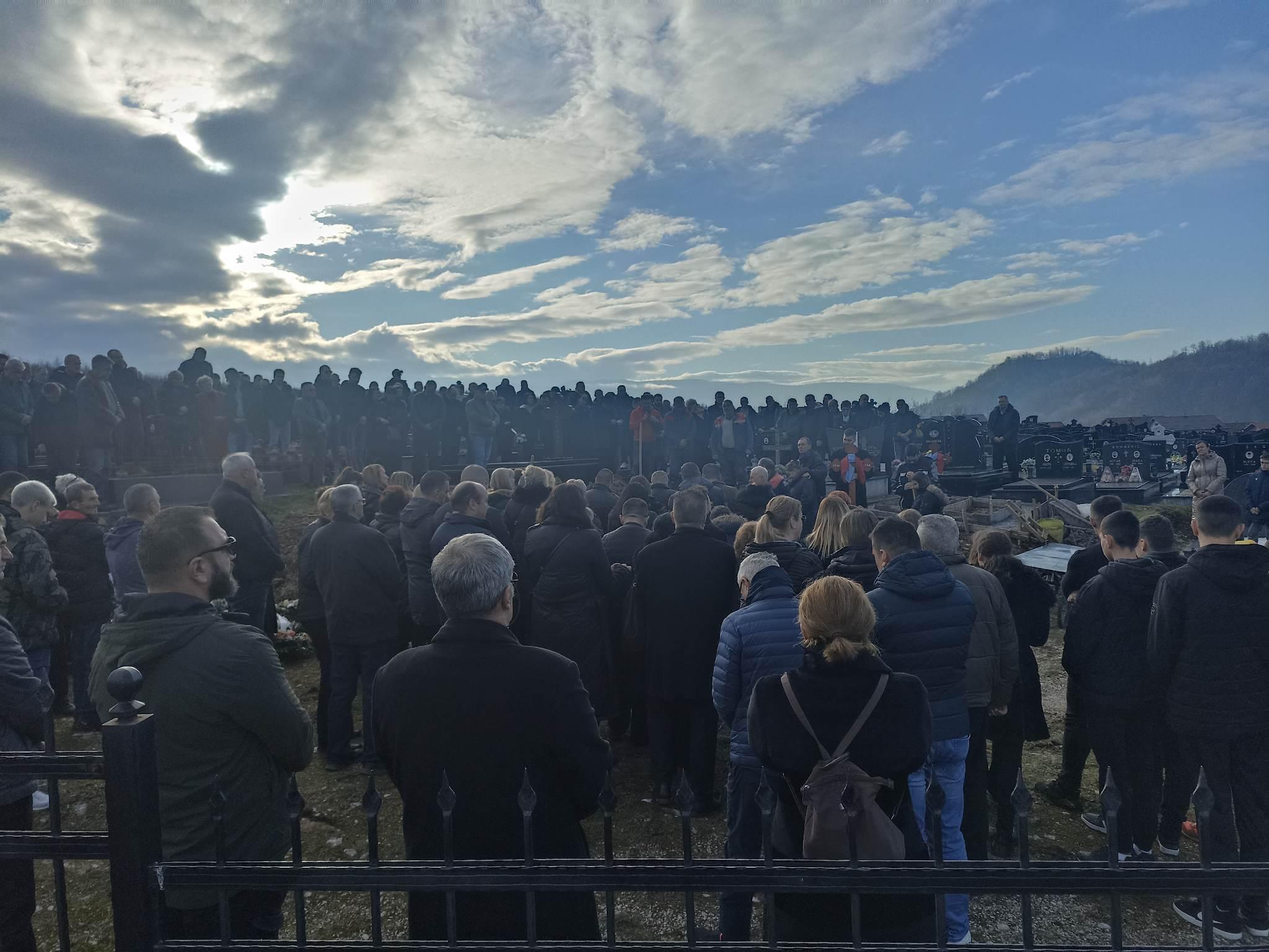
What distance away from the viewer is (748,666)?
3504 mm

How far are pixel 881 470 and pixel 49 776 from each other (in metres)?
20.0

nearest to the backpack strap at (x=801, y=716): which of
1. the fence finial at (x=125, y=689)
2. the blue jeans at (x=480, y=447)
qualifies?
the fence finial at (x=125, y=689)

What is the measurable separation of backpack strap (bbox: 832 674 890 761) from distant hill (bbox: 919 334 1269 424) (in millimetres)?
79330

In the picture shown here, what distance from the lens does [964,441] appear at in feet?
64.7

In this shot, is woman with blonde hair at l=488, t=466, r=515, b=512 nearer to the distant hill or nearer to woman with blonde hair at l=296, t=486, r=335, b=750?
woman with blonde hair at l=296, t=486, r=335, b=750

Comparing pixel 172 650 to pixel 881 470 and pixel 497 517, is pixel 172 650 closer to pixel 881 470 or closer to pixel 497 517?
pixel 497 517

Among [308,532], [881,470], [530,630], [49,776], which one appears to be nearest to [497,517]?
[530,630]

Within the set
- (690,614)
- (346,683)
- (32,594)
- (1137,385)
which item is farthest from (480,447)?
(1137,385)

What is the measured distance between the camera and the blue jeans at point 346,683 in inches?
216

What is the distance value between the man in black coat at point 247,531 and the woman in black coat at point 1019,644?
5.03 m

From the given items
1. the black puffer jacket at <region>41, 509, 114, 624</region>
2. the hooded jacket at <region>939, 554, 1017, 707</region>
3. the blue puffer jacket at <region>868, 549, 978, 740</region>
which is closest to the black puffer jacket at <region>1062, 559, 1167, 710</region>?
the hooded jacket at <region>939, 554, 1017, 707</region>

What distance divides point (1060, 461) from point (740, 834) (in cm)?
2091

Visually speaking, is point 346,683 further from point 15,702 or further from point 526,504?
point 15,702

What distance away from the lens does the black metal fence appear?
1.59 metres
